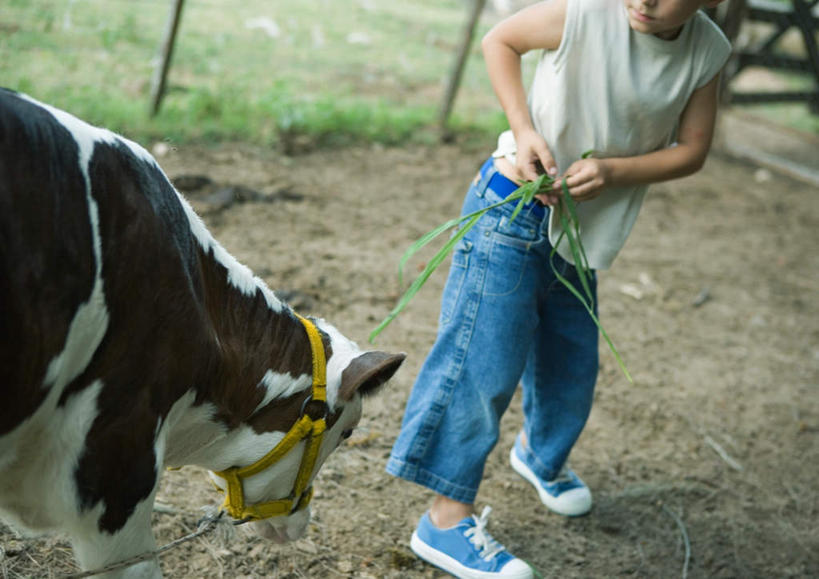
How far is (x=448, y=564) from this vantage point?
2625 mm

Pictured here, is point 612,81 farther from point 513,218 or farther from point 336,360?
point 336,360

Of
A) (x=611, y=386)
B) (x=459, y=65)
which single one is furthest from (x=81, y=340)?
(x=459, y=65)

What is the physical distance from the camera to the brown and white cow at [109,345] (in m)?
1.50

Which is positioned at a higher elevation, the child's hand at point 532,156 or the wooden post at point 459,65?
the child's hand at point 532,156

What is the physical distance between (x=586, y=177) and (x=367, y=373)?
836 millimetres

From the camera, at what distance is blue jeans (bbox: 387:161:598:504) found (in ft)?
8.21

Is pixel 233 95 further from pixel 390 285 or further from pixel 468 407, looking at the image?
pixel 468 407

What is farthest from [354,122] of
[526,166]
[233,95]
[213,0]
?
[526,166]

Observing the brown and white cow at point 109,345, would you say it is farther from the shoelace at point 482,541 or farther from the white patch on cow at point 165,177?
the shoelace at point 482,541

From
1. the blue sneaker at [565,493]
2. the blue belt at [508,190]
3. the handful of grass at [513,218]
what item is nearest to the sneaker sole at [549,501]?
the blue sneaker at [565,493]

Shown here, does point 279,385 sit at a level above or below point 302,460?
above

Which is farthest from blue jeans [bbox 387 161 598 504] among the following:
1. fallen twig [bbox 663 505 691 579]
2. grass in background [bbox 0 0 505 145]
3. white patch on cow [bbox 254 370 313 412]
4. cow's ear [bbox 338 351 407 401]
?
grass in background [bbox 0 0 505 145]

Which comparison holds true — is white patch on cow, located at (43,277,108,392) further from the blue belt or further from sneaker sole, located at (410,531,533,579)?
sneaker sole, located at (410,531,533,579)

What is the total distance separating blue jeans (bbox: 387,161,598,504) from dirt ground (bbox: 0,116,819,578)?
0.36m
